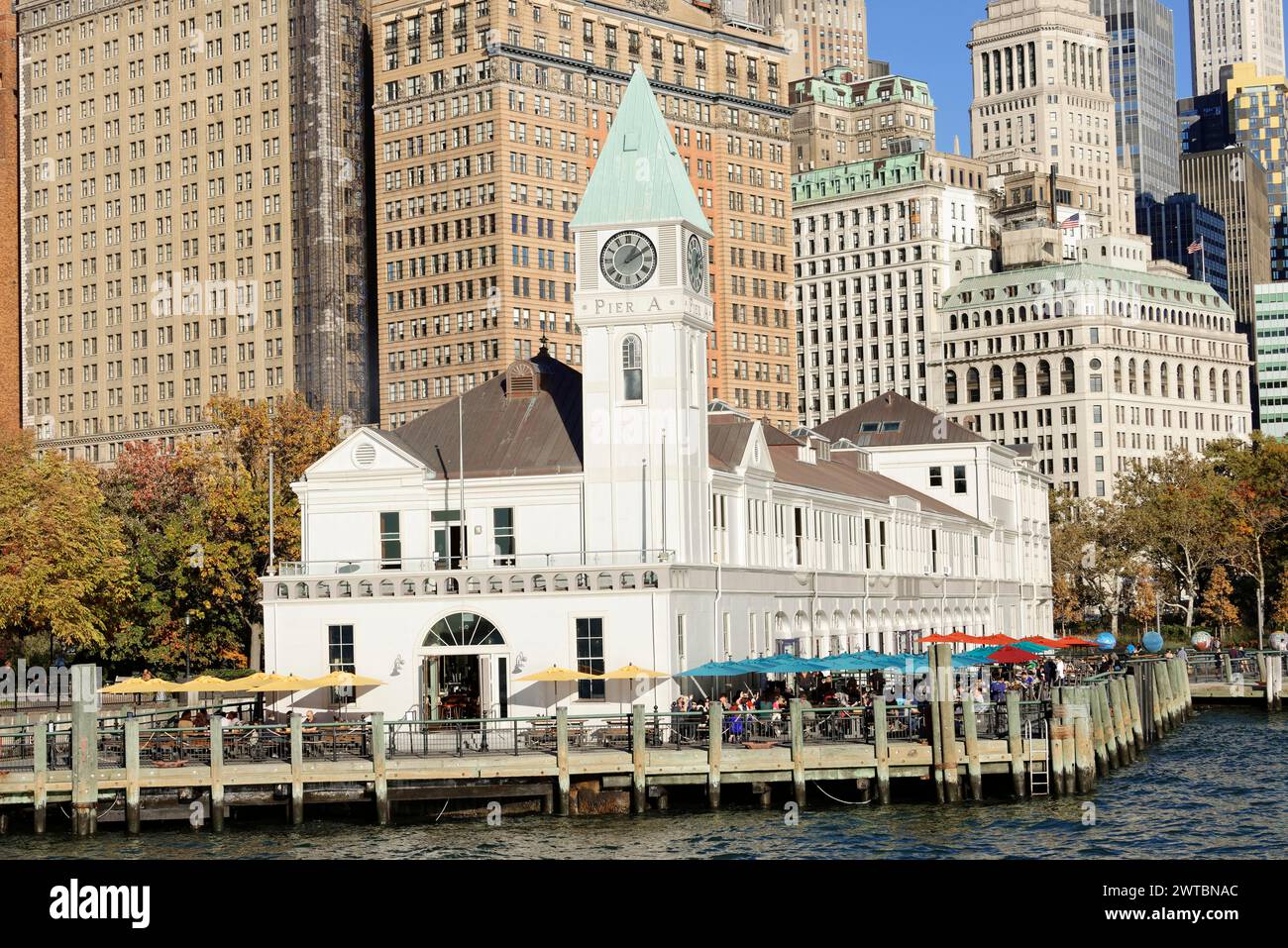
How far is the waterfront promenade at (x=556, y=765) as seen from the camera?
183ft

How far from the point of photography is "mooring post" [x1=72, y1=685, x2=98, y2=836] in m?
55.6

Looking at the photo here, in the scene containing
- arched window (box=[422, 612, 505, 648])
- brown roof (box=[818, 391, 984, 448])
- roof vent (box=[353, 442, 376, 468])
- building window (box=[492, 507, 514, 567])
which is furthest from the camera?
brown roof (box=[818, 391, 984, 448])

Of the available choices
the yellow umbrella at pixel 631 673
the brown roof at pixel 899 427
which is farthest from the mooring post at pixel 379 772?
the brown roof at pixel 899 427

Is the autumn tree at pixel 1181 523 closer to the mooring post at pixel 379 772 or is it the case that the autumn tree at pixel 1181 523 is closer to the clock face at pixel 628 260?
the clock face at pixel 628 260

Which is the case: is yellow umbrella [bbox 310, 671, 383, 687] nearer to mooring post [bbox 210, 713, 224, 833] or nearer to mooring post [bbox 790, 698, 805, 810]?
mooring post [bbox 210, 713, 224, 833]

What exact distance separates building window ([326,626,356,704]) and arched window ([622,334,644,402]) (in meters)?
13.3

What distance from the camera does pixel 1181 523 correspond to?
154 m

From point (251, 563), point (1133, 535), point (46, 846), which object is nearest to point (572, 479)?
point (46, 846)

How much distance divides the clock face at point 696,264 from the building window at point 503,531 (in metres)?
11.0

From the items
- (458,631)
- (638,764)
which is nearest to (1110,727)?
(638,764)

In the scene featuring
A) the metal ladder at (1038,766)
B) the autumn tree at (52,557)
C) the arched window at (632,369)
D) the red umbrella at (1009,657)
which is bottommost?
the metal ladder at (1038,766)

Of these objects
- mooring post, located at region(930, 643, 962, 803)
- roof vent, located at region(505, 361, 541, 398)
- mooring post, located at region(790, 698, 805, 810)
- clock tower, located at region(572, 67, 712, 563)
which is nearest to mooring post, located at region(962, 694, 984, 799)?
mooring post, located at region(930, 643, 962, 803)

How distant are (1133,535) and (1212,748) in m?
82.5

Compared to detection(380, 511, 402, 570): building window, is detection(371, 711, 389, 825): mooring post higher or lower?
lower
